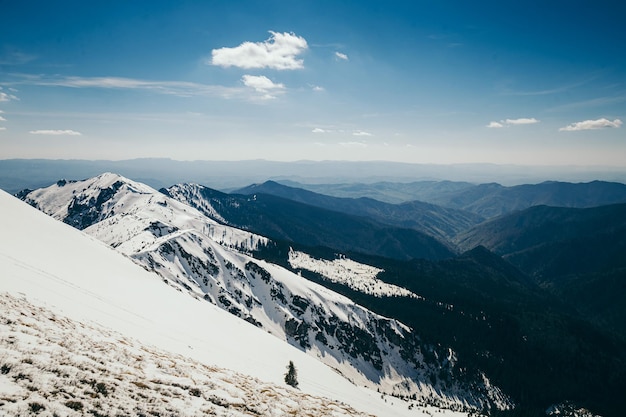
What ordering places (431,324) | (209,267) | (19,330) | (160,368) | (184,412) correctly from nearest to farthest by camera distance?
1. (184,412)
2. (19,330)
3. (160,368)
4. (209,267)
5. (431,324)

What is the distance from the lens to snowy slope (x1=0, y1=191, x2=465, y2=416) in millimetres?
12062

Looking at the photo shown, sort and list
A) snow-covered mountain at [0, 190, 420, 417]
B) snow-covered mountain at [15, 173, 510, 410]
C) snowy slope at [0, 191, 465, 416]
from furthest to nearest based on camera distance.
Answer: snow-covered mountain at [15, 173, 510, 410], snowy slope at [0, 191, 465, 416], snow-covered mountain at [0, 190, 420, 417]

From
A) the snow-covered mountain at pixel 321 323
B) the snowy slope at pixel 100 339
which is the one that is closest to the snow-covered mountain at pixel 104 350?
the snowy slope at pixel 100 339

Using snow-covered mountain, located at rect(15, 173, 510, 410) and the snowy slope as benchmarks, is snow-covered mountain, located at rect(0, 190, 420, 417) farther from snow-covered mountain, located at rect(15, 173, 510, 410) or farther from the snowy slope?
snow-covered mountain, located at rect(15, 173, 510, 410)

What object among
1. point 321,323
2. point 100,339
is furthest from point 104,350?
point 321,323

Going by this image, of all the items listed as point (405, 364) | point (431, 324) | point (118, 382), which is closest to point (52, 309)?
point (118, 382)

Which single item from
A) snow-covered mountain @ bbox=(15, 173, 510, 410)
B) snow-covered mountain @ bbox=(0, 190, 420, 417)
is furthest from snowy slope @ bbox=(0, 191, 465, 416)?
snow-covered mountain @ bbox=(15, 173, 510, 410)

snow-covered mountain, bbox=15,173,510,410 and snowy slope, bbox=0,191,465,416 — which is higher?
snowy slope, bbox=0,191,465,416

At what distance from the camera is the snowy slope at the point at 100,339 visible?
1206 centimetres

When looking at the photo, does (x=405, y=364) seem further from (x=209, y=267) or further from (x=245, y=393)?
(x=245, y=393)

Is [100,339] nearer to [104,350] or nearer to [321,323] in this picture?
[104,350]

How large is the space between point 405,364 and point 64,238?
131159 mm

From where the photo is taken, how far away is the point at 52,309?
20469mm

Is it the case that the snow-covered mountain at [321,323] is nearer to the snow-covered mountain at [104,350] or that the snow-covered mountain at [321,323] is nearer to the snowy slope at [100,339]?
the snowy slope at [100,339]
